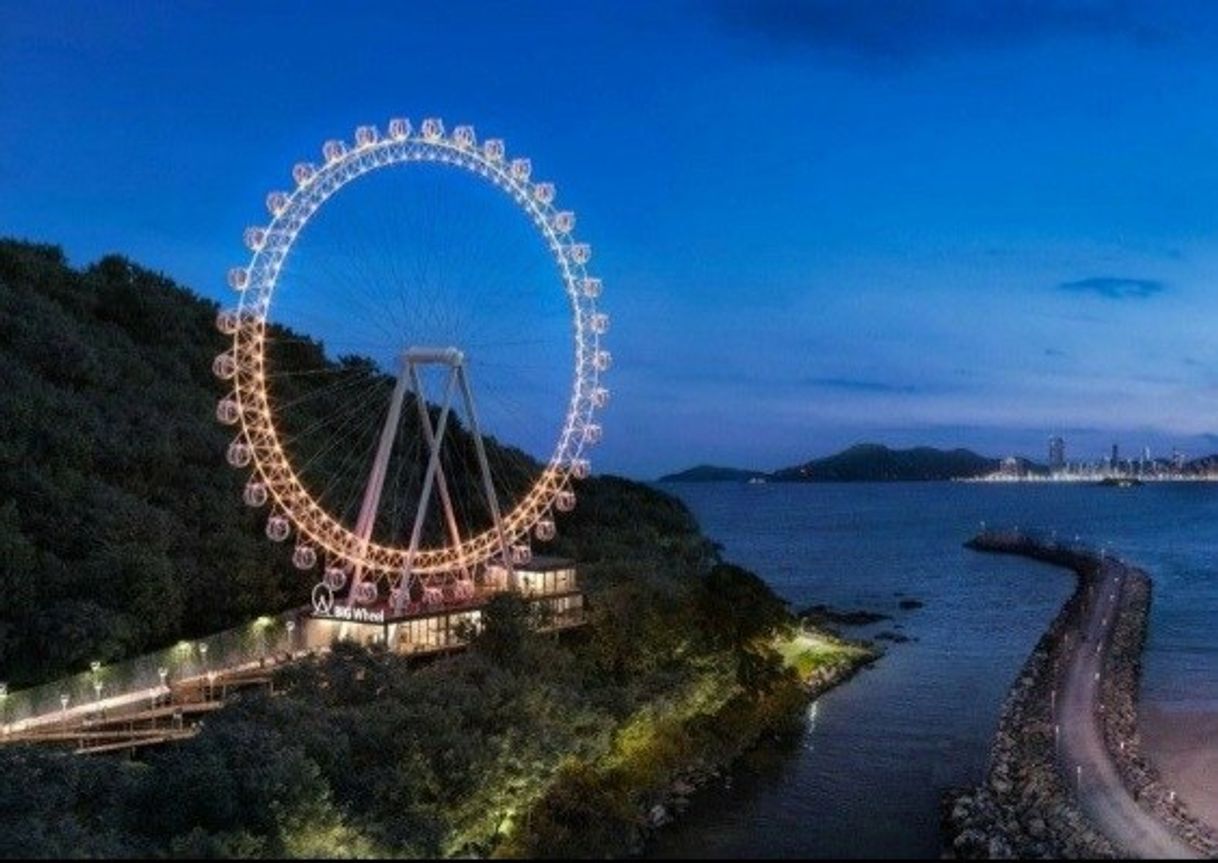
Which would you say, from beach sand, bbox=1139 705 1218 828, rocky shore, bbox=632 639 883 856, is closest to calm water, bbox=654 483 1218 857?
rocky shore, bbox=632 639 883 856

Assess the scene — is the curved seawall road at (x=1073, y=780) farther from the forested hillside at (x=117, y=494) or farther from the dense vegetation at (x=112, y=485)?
the dense vegetation at (x=112, y=485)

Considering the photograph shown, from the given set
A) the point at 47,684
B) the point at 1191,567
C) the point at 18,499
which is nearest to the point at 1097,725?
the point at 47,684

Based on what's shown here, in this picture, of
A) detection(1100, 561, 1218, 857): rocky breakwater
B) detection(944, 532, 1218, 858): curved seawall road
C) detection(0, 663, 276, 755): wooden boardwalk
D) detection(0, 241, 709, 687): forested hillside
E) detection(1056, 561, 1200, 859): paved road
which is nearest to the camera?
detection(0, 663, 276, 755): wooden boardwalk

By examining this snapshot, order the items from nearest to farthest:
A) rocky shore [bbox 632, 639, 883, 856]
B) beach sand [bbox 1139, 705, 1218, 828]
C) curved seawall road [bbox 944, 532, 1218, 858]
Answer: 1. curved seawall road [bbox 944, 532, 1218, 858]
2. rocky shore [bbox 632, 639, 883, 856]
3. beach sand [bbox 1139, 705, 1218, 828]

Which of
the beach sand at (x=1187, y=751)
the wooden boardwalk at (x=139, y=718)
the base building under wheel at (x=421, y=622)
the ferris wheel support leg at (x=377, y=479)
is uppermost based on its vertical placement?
the ferris wheel support leg at (x=377, y=479)

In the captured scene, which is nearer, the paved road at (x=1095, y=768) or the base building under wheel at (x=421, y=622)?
the paved road at (x=1095, y=768)

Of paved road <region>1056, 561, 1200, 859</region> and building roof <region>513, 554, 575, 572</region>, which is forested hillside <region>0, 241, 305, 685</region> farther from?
paved road <region>1056, 561, 1200, 859</region>

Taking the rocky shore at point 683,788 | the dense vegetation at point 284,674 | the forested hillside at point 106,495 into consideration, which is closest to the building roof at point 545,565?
the dense vegetation at point 284,674

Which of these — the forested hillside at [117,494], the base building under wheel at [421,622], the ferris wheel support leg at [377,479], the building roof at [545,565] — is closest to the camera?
the forested hillside at [117,494]
